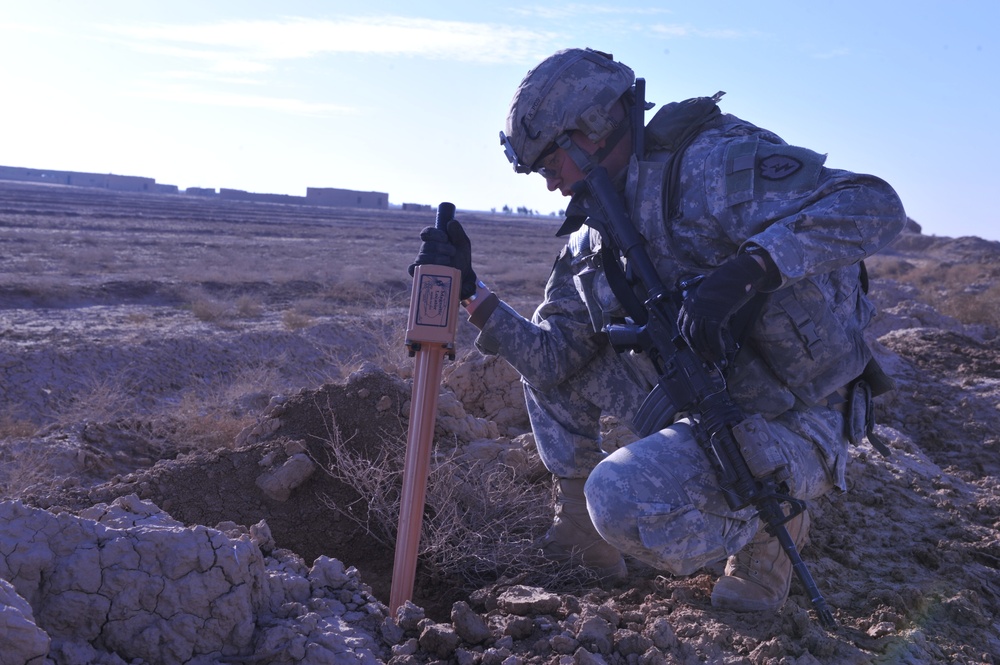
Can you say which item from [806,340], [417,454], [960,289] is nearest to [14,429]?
[417,454]

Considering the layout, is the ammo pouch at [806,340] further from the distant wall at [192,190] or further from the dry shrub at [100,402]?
the distant wall at [192,190]

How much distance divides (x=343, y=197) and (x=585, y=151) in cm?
8377

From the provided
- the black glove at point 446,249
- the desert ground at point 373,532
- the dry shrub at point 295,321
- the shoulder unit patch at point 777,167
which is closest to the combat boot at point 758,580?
the desert ground at point 373,532

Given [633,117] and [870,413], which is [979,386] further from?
[633,117]

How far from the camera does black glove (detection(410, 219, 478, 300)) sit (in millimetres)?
2861

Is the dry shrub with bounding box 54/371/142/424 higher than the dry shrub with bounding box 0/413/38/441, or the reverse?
the dry shrub with bounding box 54/371/142/424

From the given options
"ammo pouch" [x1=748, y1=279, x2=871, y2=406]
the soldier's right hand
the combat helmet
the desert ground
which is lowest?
the desert ground

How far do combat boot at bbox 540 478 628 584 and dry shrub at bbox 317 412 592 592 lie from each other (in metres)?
0.05

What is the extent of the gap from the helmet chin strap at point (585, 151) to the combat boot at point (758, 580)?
51.1 inches

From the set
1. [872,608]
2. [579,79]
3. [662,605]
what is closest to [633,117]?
Answer: [579,79]

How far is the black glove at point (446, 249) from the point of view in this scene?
2.86 m

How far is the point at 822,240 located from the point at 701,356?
466 millimetres

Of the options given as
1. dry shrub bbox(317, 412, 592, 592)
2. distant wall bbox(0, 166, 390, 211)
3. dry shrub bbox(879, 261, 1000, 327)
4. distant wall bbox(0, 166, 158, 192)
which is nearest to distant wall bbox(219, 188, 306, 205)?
distant wall bbox(0, 166, 390, 211)

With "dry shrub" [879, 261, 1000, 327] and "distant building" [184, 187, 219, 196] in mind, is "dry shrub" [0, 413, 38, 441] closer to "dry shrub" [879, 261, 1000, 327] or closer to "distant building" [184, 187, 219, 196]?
"dry shrub" [879, 261, 1000, 327]
